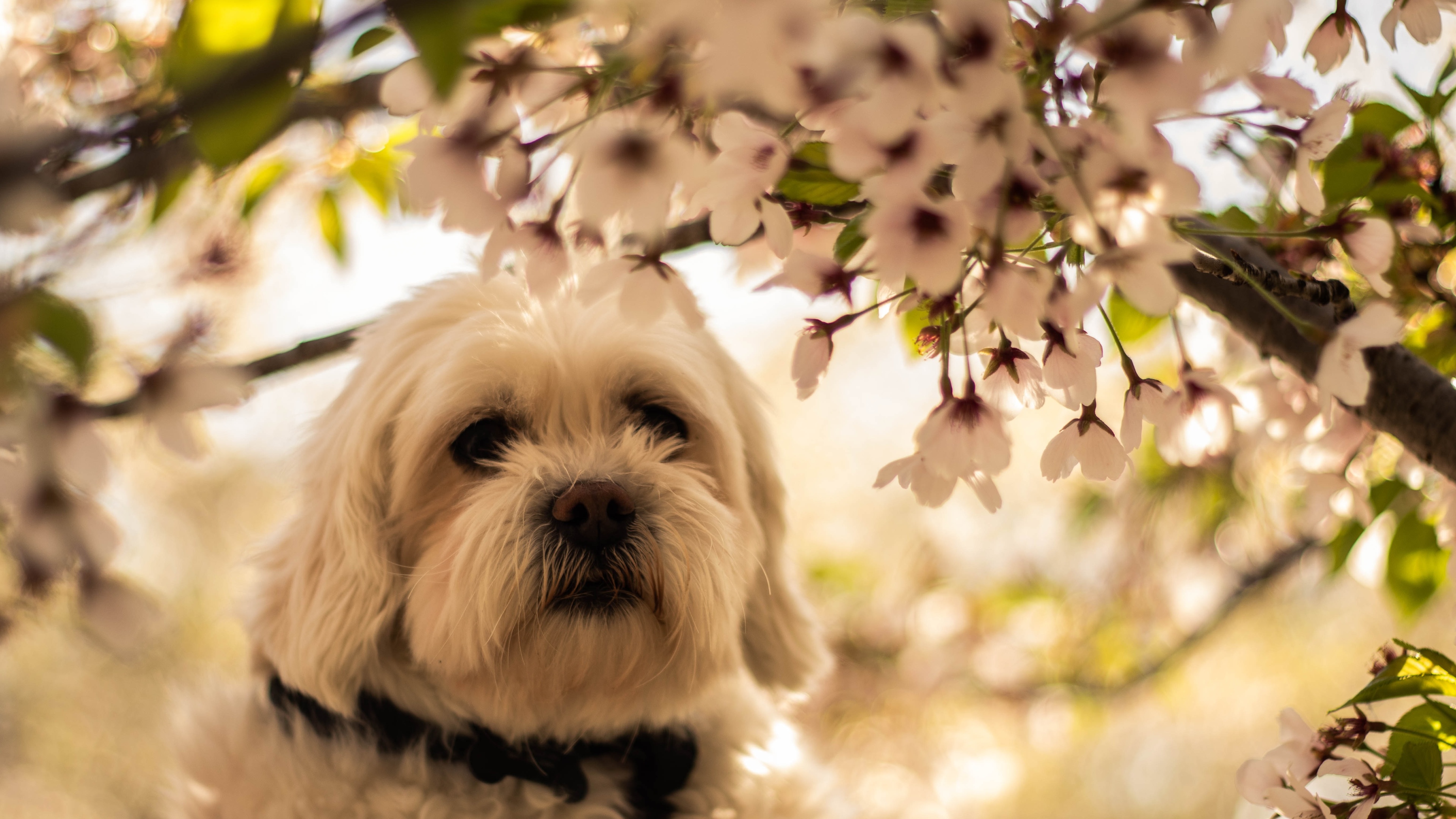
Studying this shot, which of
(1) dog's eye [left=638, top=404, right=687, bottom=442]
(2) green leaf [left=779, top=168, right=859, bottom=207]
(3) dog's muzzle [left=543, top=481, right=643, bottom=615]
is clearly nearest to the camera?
(2) green leaf [left=779, top=168, right=859, bottom=207]

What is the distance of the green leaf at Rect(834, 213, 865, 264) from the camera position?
889 mm

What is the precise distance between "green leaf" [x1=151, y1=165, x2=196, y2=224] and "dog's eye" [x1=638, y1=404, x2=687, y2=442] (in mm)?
1022

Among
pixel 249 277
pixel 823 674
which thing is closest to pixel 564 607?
pixel 823 674

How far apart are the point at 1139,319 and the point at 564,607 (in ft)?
3.83

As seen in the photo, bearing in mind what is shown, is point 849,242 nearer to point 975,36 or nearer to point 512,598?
point 975,36

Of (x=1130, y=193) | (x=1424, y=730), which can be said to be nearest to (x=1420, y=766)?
(x=1424, y=730)

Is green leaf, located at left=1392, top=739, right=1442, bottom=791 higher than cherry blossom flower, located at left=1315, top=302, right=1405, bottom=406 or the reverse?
the reverse

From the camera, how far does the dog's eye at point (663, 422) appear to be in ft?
6.03

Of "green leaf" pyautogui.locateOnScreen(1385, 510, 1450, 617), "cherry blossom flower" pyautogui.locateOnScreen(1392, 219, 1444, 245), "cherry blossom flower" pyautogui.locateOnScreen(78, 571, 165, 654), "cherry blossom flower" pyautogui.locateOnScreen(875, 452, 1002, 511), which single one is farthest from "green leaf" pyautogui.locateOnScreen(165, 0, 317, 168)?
"green leaf" pyautogui.locateOnScreen(1385, 510, 1450, 617)

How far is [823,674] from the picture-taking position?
1.96 m

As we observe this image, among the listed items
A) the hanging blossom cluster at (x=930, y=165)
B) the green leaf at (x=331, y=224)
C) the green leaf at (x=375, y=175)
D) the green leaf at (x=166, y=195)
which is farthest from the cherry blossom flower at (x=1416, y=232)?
the green leaf at (x=331, y=224)

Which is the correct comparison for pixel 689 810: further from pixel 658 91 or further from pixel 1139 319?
pixel 658 91

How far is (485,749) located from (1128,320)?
1465 millimetres

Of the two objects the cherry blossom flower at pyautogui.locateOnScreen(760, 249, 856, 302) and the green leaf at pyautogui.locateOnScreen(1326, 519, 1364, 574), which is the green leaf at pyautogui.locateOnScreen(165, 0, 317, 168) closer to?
the cherry blossom flower at pyautogui.locateOnScreen(760, 249, 856, 302)
